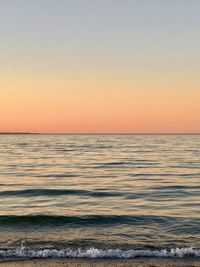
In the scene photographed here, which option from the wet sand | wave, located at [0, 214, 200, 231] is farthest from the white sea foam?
Answer: wave, located at [0, 214, 200, 231]

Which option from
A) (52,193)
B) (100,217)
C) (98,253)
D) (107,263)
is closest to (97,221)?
(100,217)

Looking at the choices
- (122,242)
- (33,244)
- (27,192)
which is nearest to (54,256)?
(33,244)

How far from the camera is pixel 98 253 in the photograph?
10.4 meters

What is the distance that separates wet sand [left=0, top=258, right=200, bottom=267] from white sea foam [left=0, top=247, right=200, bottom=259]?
1.02 feet

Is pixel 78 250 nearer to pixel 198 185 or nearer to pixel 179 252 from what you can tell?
pixel 179 252

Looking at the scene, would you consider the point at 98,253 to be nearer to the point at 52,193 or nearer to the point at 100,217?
the point at 100,217

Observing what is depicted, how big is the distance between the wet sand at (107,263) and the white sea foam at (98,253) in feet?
1.02

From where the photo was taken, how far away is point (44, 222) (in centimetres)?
1488

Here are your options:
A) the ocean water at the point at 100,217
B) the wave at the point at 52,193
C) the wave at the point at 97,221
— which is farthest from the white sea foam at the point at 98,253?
the wave at the point at 52,193

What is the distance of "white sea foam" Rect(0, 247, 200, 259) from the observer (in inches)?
407

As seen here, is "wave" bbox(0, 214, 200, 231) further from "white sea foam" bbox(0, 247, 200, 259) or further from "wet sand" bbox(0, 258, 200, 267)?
"wet sand" bbox(0, 258, 200, 267)

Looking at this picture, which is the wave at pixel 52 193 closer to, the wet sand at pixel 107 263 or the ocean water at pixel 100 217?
the ocean water at pixel 100 217

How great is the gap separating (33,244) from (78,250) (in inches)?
61.6

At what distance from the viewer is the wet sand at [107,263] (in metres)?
9.59
